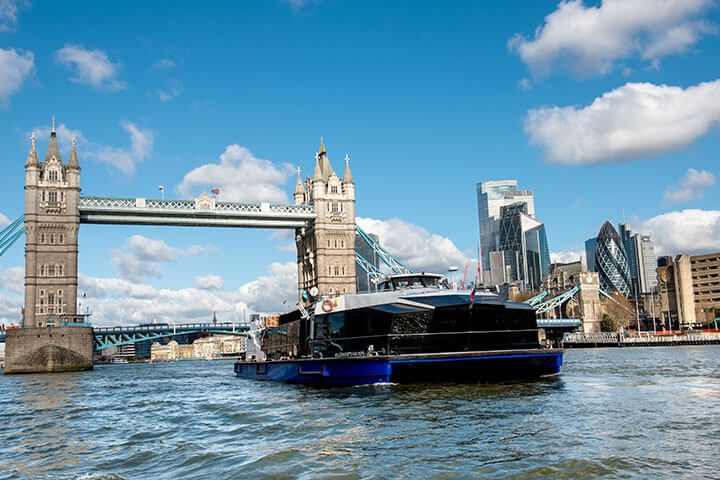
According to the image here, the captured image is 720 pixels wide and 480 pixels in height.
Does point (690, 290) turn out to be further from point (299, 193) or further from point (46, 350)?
point (46, 350)

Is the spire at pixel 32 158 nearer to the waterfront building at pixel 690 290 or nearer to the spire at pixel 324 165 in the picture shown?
the spire at pixel 324 165

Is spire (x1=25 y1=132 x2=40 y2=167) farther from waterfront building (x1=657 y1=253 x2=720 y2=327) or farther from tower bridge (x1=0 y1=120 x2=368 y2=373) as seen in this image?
waterfront building (x1=657 y1=253 x2=720 y2=327)

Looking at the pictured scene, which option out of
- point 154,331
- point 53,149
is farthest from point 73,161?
point 154,331

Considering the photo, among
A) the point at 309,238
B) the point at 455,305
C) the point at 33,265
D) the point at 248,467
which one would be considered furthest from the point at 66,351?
the point at 248,467

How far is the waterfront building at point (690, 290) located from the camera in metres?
141

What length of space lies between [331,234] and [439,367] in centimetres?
6828

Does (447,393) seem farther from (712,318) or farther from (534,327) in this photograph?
(712,318)

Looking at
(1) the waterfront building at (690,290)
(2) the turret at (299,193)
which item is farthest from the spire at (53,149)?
(1) the waterfront building at (690,290)

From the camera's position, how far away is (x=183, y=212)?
3246 inches

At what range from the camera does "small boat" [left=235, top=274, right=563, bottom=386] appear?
25000mm

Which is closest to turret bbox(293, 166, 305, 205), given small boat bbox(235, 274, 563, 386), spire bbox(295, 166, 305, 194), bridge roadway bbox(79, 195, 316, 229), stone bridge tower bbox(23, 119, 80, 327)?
spire bbox(295, 166, 305, 194)

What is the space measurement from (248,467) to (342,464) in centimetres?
172

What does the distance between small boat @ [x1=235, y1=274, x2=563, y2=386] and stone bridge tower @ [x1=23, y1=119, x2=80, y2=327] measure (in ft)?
184

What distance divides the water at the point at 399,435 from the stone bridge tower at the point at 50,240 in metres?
54.0
